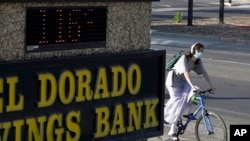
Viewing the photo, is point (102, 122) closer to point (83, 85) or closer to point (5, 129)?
point (83, 85)

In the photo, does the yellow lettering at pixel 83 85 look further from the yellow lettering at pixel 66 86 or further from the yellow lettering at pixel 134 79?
the yellow lettering at pixel 134 79

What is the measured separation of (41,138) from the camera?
19.1 ft

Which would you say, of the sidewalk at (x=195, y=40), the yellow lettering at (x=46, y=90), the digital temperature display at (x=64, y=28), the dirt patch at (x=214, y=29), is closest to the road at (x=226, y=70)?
the sidewalk at (x=195, y=40)

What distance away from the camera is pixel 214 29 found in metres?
32.7

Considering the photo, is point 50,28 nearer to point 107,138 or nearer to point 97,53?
point 97,53

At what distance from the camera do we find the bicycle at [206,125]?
1055cm

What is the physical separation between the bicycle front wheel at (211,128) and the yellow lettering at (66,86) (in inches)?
190

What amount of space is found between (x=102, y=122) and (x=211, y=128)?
14.5ft

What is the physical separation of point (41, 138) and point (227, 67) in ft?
51.5

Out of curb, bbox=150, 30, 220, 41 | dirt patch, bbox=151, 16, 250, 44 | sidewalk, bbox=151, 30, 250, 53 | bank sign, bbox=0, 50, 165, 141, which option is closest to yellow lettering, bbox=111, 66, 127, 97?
bank sign, bbox=0, 50, 165, 141

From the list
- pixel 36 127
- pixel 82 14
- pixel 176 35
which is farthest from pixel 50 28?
pixel 176 35

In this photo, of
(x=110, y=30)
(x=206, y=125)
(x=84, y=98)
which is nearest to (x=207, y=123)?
(x=206, y=125)

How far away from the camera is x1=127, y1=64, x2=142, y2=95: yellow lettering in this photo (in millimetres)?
6578

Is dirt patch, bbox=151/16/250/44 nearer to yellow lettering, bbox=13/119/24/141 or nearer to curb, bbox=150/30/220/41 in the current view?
curb, bbox=150/30/220/41
